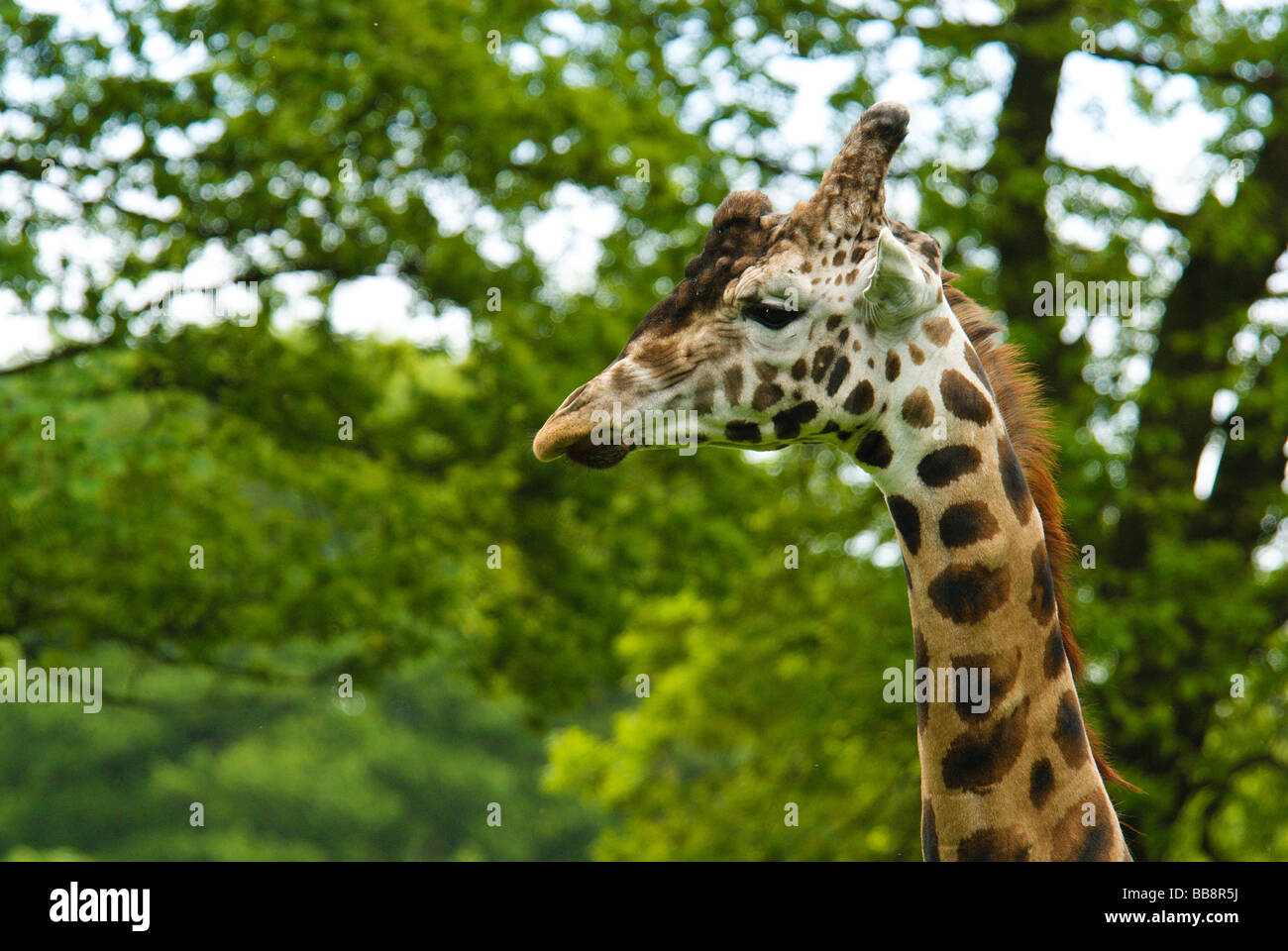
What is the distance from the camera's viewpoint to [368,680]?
41.2 ft

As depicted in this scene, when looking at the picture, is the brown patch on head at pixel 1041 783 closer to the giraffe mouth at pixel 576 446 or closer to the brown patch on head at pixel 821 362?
the brown patch on head at pixel 821 362

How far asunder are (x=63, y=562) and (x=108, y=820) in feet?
76.1

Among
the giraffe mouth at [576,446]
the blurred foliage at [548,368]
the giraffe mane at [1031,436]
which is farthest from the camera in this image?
the blurred foliage at [548,368]

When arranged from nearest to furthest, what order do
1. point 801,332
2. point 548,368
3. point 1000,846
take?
1. point 1000,846
2. point 801,332
3. point 548,368

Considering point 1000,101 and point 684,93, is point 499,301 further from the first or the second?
point 1000,101

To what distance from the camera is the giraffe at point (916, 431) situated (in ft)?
10.9

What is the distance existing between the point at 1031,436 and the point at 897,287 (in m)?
0.64

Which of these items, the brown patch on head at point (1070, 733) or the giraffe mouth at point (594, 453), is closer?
the giraffe mouth at point (594, 453)

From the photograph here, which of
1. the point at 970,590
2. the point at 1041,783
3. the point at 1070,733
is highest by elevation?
the point at 970,590

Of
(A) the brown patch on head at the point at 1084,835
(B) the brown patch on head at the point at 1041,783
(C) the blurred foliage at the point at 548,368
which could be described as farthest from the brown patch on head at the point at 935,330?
(C) the blurred foliage at the point at 548,368

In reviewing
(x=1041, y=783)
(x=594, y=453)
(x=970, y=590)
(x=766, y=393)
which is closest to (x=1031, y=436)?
(x=970, y=590)

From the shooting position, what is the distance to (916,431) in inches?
134

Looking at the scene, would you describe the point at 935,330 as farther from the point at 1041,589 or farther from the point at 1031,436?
the point at 1041,589

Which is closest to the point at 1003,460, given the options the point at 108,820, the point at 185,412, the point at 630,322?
the point at 630,322
